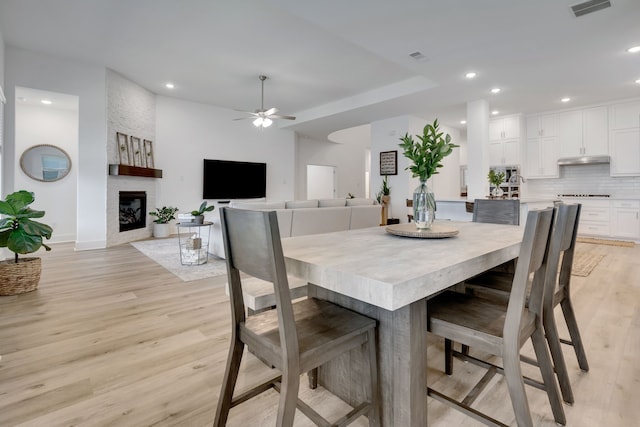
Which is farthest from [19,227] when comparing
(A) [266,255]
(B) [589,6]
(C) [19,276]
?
(B) [589,6]

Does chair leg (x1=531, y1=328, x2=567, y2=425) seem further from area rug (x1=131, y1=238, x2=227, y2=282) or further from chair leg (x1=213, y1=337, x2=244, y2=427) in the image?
area rug (x1=131, y1=238, x2=227, y2=282)

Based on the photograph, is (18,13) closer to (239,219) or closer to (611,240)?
(239,219)

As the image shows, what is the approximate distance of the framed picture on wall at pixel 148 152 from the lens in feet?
20.1

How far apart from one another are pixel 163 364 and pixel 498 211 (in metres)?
2.68

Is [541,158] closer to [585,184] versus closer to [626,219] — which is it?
[585,184]

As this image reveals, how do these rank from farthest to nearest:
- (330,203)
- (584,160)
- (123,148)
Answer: (584,160) < (123,148) < (330,203)

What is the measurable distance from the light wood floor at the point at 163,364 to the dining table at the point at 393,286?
0.24m

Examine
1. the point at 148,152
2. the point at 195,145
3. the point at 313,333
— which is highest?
the point at 195,145

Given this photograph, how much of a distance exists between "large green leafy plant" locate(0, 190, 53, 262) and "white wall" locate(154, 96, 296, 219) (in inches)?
142

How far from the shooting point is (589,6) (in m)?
2.79

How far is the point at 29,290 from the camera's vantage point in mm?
3004

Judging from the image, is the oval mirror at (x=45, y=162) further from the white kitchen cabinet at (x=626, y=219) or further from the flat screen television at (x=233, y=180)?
the white kitchen cabinet at (x=626, y=219)

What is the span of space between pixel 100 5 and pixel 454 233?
4295mm

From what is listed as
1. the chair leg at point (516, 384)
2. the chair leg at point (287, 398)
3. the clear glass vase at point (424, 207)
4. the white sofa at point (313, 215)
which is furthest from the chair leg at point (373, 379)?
the white sofa at point (313, 215)
